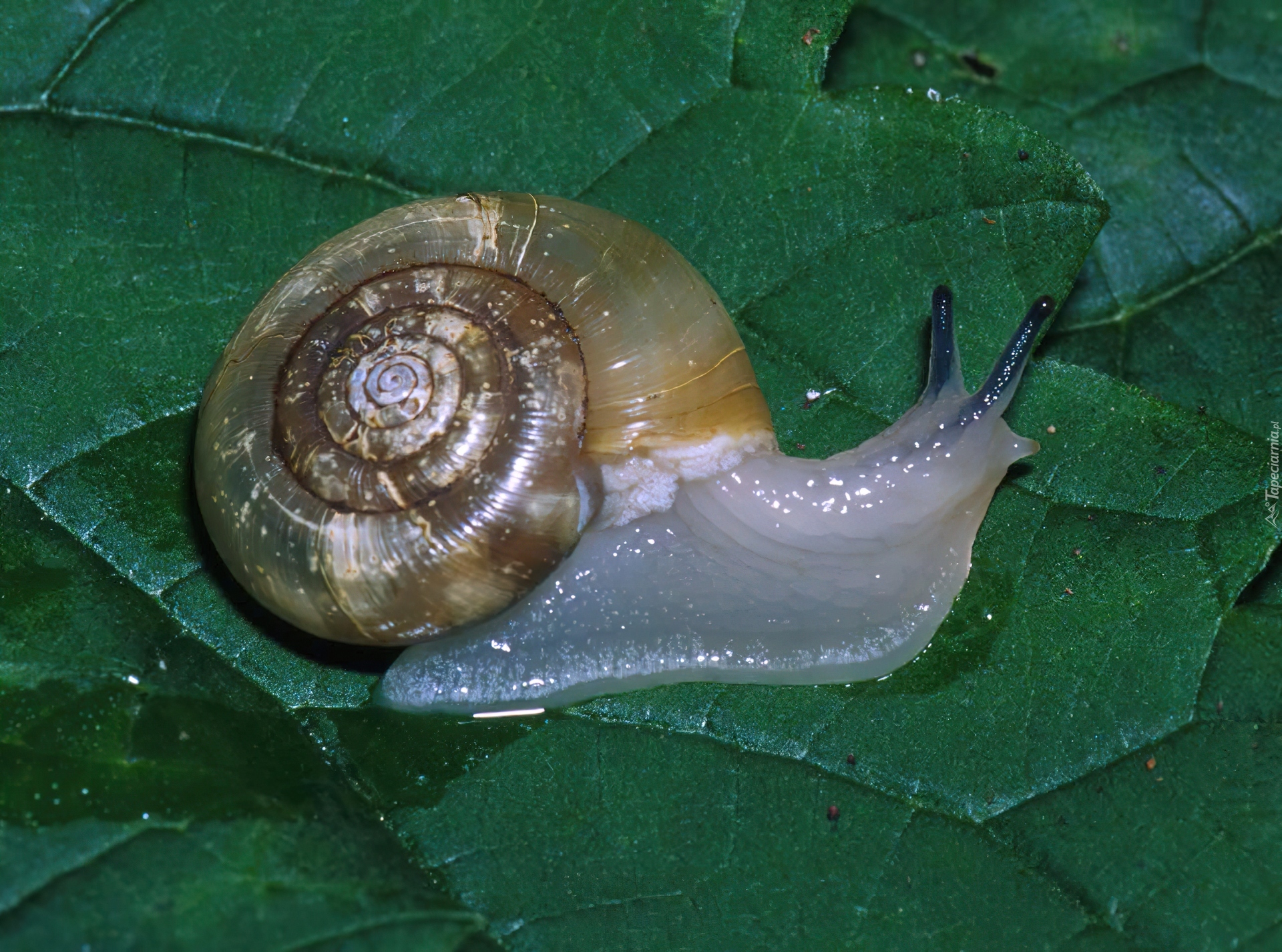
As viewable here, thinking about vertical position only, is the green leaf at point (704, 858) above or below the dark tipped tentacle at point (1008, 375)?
below

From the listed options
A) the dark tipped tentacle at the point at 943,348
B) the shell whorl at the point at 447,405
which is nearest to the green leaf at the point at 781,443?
the dark tipped tentacle at the point at 943,348

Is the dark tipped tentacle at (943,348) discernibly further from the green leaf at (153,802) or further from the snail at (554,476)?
the green leaf at (153,802)

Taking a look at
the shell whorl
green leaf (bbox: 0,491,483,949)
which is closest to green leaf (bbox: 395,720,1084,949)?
green leaf (bbox: 0,491,483,949)

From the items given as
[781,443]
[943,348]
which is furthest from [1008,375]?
[781,443]

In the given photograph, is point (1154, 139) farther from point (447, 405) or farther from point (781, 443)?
point (447, 405)

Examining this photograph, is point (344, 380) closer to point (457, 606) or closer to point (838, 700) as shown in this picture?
point (457, 606)

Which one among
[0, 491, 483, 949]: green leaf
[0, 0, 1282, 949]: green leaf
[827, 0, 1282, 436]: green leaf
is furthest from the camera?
[827, 0, 1282, 436]: green leaf

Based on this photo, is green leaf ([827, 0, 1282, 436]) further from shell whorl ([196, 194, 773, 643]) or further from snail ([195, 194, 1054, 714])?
shell whorl ([196, 194, 773, 643])

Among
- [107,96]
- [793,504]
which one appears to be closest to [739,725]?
[793,504]
